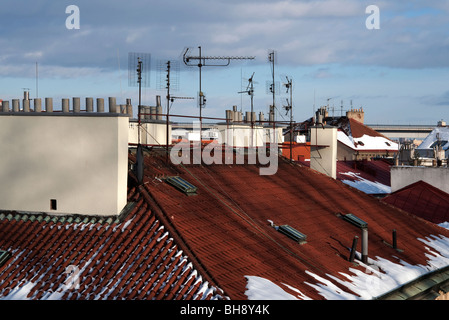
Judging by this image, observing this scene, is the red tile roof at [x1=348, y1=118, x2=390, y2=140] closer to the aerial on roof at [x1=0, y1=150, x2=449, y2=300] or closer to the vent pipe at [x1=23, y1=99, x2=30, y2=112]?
the aerial on roof at [x1=0, y1=150, x2=449, y2=300]

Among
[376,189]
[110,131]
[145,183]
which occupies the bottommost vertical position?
[376,189]

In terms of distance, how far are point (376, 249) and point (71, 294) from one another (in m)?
12.7

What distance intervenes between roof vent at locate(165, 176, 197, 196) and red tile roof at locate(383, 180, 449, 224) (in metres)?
20.0

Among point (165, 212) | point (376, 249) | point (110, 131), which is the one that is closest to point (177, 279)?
point (165, 212)

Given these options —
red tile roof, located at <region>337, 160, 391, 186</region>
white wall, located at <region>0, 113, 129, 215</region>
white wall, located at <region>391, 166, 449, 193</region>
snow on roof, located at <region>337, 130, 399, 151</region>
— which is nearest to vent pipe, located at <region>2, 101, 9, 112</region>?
white wall, located at <region>0, 113, 129, 215</region>

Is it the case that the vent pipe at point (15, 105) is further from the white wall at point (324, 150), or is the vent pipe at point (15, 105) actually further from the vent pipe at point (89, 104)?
the white wall at point (324, 150)

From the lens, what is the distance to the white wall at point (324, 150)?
37250mm

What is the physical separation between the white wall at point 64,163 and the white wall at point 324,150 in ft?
60.0
